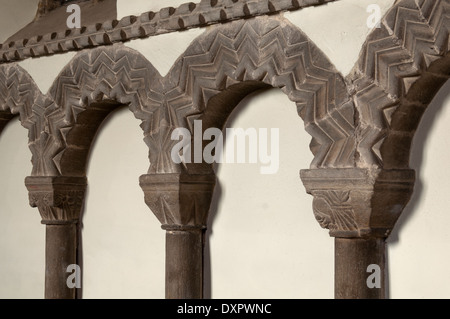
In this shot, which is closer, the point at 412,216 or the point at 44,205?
the point at 412,216

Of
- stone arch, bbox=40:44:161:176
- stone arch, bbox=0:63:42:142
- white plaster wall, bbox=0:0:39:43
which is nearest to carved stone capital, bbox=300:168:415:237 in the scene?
stone arch, bbox=40:44:161:176

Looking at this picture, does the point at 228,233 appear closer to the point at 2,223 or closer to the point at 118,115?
the point at 118,115

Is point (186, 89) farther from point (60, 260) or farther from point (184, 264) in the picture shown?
point (60, 260)

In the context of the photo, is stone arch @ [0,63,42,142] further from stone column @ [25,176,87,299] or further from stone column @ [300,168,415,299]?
stone column @ [300,168,415,299]

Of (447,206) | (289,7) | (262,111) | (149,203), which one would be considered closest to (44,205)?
(149,203)

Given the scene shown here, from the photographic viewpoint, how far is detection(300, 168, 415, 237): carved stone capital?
318 cm

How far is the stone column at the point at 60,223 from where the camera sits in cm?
473

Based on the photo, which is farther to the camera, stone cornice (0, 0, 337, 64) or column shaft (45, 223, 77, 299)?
column shaft (45, 223, 77, 299)

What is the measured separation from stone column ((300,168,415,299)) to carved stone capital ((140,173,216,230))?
78 centimetres

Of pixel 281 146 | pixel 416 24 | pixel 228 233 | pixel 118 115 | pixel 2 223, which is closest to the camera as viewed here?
pixel 416 24

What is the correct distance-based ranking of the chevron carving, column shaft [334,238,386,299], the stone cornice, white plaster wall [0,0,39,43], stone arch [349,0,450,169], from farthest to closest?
1. white plaster wall [0,0,39,43]
2. the stone cornice
3. column shaft [334,238,386,299]
4. the chevron carving
5. stone arch [349,0,450,169]

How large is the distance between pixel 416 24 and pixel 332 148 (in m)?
0.60

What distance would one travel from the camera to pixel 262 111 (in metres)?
3.83

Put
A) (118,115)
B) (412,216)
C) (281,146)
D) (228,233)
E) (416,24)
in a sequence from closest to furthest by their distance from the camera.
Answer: (416,24), (412,216), (281,146), (228,233), (118,115)
